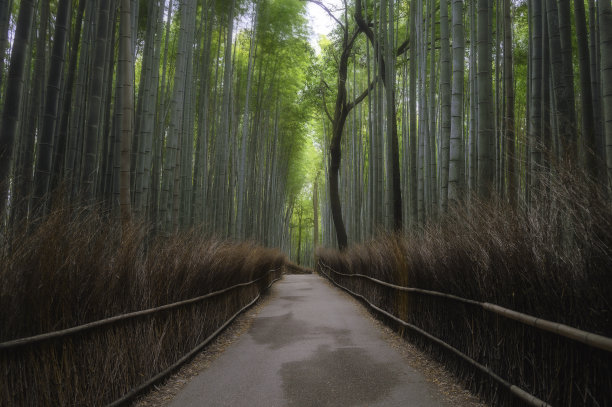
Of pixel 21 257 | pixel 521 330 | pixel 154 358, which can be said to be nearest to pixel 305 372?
pixel 154 358

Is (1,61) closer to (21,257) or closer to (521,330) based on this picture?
(21,257)

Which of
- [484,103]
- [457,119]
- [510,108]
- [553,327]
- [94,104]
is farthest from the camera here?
[510,108]

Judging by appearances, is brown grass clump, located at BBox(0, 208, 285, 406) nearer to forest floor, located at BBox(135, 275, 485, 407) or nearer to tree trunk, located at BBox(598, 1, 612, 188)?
forest floor, located at BBox(135, 275, 485, 407)

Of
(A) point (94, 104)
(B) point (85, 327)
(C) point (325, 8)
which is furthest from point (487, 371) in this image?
(C) point (325, 8)

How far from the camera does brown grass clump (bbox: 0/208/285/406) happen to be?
1.68 meters

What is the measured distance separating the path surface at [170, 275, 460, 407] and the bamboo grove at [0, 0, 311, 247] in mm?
1538

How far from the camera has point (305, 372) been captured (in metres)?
3.25

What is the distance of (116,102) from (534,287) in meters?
4.22

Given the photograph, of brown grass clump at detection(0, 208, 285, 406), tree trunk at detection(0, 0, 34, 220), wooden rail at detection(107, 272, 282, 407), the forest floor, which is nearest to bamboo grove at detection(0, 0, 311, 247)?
tree trunk at detection(0, 0, 34, 220)

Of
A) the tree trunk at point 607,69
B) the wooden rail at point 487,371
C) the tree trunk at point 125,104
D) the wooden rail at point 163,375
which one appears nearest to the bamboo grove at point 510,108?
the tree trunk at point 607,69

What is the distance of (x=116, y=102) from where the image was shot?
176 inches

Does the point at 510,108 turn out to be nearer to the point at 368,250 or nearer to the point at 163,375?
the point at 368,250

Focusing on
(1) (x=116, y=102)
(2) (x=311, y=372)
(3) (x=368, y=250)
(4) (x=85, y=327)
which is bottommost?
(2) (x=311, y=372)

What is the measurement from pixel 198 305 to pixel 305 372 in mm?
1287
